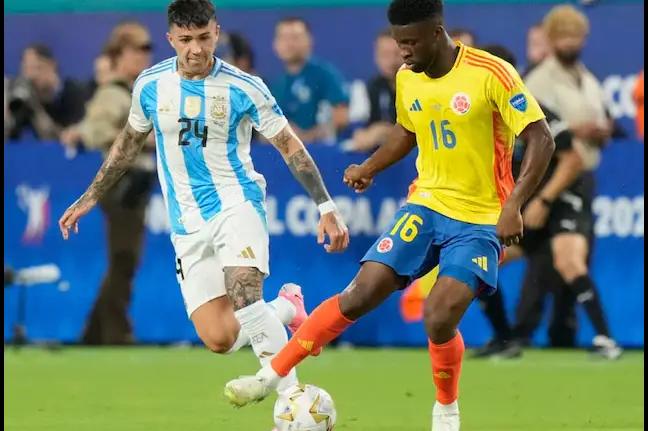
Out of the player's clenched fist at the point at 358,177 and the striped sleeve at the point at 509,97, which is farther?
the player's clenched fist at the point at 358,177

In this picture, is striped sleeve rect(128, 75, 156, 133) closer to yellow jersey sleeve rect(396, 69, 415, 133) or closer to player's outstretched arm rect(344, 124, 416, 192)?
player's outstretched arm rect(344, 124, 416, 192)

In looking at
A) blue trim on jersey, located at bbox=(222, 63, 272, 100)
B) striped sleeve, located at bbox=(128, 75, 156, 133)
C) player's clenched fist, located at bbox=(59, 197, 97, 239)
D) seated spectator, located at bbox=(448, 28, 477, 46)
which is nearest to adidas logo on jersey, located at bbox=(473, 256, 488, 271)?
blue trim on jersey, located at bbox=(222, 63, 272, 100)

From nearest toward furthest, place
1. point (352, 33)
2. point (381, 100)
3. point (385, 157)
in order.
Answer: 1. point (385, 157)
2. point (381, 100)
3. point (352, 33)

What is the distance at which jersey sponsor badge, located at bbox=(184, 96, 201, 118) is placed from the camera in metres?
9.15

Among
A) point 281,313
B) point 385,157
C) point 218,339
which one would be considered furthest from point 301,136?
point 385,157

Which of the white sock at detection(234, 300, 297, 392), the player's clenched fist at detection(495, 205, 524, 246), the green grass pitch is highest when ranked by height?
the player's clenched fist at detection(495, 205, 524, 246)

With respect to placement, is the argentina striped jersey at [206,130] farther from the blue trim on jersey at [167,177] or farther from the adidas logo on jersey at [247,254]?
the adidas logo on jersey at [247,254]

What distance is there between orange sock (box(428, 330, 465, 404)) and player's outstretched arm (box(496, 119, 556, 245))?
66 cm

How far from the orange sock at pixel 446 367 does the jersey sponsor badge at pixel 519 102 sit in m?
1.21

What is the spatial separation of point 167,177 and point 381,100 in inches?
216

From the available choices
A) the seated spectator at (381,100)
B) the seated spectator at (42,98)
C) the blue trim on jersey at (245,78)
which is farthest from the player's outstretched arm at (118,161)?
the seated spectator at (42,98)

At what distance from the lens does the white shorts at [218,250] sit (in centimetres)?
908

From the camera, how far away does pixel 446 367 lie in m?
8.47

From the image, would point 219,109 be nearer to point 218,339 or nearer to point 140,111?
point 140,111
